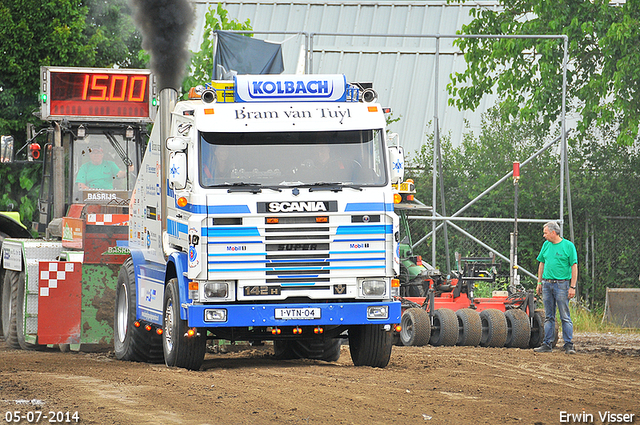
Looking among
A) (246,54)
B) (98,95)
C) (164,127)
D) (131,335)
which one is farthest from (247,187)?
(246,54)

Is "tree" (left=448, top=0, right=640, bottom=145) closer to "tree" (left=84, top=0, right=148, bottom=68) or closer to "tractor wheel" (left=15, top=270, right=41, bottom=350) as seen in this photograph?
"tree" (left=84, top=0, right=148, bottom=68)

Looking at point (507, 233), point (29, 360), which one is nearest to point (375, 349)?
point (29, 360)

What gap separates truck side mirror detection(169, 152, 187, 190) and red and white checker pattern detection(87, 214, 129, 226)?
3.78m

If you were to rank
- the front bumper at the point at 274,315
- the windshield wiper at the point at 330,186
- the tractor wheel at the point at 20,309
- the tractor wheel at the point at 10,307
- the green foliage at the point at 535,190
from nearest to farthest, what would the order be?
the front bumper at the point at 274,315
the windshield wiper at the point at 330,186
the tractor wheel at the point at 20,309
the tractor wheel at the point at 10,307
the green foliage at the point at 535,190

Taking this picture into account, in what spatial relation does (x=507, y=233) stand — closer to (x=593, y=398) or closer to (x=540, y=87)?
(x=540, y=87)

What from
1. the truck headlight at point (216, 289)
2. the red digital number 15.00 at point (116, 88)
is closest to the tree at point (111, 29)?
the red digital number 15.00 at point (116, 88)

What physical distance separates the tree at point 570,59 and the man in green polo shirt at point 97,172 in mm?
7541

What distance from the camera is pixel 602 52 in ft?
62.3

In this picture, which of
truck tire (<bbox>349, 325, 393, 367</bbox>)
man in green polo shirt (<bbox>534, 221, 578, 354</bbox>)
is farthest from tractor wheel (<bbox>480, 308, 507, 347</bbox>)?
truck tire (<bbox>349, 325, 393, 367</bbox>)

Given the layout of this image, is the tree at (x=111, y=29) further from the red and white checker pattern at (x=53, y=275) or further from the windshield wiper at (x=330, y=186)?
the windshield wiper at (x=330, y=186)

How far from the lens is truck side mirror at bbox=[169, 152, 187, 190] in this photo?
1007 cm

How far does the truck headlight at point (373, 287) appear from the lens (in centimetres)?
1036

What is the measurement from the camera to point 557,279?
14328 millimetres

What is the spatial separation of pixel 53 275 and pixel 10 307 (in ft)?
7.13
